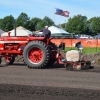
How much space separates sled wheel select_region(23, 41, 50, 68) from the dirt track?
72.6 inches

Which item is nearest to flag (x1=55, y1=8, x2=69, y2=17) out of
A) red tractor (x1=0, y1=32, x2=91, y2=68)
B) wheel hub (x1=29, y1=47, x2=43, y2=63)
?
red tractor (x1=0, y1=32, x2=91, y2=68)

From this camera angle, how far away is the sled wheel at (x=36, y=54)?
11992 millimetres

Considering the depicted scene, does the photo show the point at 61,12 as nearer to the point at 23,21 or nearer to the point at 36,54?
the point at 23,21

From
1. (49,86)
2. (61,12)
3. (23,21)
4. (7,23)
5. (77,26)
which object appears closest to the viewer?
(49,86)

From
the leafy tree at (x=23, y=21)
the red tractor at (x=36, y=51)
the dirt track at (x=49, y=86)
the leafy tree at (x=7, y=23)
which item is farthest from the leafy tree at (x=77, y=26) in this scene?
the dirt track at (x=49, y=86)

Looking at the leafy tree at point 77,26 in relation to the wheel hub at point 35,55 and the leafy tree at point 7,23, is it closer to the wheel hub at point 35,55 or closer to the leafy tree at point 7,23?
the leafy tree at point 7,23

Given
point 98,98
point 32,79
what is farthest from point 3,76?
point 98,98

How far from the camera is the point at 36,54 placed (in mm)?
12258

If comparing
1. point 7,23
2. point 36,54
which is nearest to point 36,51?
point 36,54

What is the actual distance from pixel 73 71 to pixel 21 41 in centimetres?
281

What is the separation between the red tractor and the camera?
12.0 meters

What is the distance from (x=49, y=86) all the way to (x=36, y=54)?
14.4 ft

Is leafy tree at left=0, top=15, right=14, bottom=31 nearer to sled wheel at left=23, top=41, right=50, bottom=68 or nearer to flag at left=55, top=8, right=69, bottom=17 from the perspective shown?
flag at left=55, top=8, right=69, bottom=17

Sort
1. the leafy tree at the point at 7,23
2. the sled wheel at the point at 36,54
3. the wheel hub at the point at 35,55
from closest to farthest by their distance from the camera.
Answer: the sled wheel at the point at 36,54 < the wheel hub at the point at 35,55 < the leafy tree at the point at 7,23
